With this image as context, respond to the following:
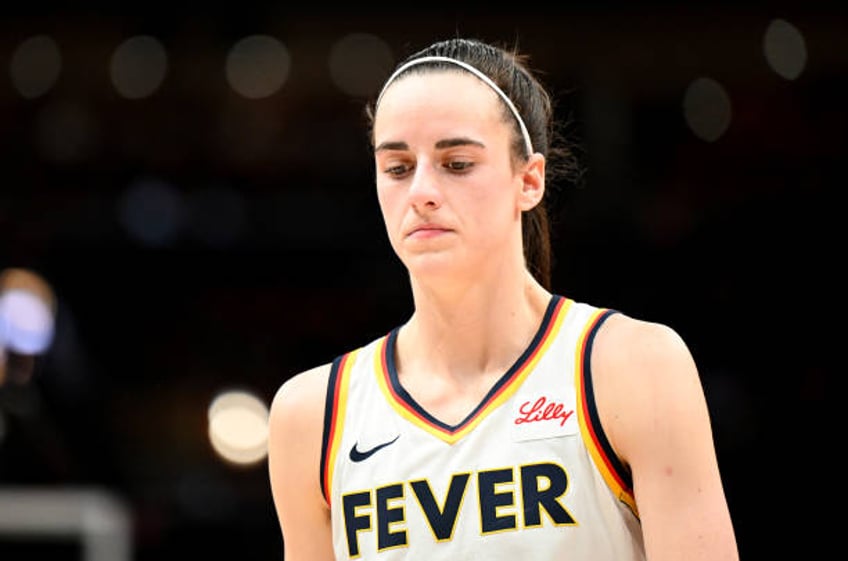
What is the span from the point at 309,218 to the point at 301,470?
29.8 ft

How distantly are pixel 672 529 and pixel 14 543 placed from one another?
3139 mm

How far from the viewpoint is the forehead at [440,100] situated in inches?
140

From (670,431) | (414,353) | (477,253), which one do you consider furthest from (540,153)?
(670,431)

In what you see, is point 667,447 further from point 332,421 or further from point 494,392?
point 332,421

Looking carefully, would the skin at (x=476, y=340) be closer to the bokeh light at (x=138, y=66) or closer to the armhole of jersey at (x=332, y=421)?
the armhole of jersey at (x=332, y=421)

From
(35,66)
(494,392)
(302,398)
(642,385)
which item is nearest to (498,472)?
(494,392)

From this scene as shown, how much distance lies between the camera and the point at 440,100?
11.7ft

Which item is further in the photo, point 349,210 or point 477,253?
point 349,210

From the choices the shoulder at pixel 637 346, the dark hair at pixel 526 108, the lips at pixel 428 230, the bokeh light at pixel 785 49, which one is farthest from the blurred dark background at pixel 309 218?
the shoulder at pixel 637 346

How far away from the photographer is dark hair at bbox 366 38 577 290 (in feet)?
12.1

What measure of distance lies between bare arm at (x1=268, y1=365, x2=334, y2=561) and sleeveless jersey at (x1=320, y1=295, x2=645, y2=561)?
0.14 feet

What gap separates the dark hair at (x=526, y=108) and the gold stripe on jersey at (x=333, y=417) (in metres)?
0.64

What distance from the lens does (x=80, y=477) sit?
10219 millimetres

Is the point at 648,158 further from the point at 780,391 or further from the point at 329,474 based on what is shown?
the point at 329,474
